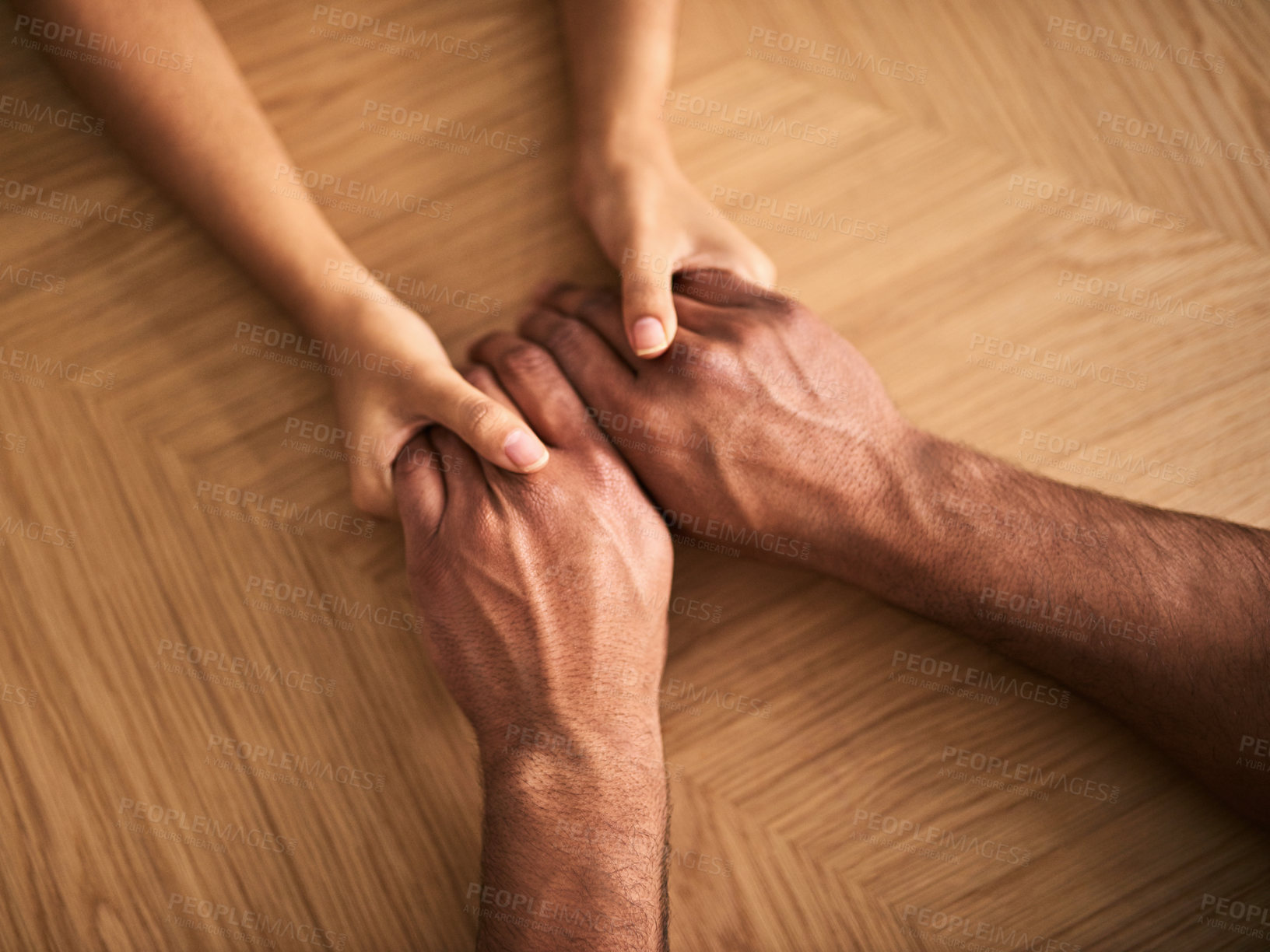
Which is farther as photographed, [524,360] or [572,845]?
[524,360]

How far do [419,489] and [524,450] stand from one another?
10 centimetres

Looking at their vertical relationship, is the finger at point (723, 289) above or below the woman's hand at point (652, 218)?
below

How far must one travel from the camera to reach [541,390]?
673 mm

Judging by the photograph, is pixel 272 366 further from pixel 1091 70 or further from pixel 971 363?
pixel 1091 70

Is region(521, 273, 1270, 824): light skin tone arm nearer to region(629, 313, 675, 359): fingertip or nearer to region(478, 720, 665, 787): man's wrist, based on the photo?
region(629, 313, 675, 359): fingertip

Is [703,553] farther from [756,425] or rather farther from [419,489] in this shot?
[419,489]

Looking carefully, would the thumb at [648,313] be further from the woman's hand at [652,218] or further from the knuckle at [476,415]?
the knuckle at [476,415]

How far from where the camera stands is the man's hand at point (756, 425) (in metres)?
0.65

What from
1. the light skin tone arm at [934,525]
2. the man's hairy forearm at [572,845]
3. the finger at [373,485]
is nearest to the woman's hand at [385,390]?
the finger at [373,485]

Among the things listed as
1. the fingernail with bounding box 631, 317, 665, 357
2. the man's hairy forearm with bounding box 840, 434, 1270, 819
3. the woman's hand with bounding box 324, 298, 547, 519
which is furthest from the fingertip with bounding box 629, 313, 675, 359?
the man's hairy forearm with bounding box 840, 434, 1270, 819

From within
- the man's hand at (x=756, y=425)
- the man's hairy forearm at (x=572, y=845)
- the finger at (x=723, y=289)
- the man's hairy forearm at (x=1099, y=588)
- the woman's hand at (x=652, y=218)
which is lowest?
the man's hairy forearm at (x=572, y=845)

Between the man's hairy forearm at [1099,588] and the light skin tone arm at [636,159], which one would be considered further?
the light skin tone arm at [636,159]

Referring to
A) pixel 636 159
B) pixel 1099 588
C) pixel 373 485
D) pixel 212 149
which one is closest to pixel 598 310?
pixel 636 159

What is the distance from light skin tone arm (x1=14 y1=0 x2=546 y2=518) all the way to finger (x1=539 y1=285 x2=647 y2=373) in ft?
0.39
